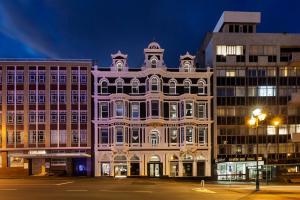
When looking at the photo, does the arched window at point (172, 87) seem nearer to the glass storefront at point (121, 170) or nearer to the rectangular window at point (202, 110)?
the rectangular window at point (202, 110)

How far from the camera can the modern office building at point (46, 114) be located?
77.6 m

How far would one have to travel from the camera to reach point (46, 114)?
78438mm

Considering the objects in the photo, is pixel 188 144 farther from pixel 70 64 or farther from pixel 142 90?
pixel 70 64

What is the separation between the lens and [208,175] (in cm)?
7894

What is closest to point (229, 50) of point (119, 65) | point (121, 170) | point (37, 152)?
point (119, 65)

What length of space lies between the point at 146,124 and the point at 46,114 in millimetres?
15814

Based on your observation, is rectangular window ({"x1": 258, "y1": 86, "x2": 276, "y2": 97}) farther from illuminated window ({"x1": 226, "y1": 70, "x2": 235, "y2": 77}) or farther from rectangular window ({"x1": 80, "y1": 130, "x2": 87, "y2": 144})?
rectangular window ({"x1": 80, "y1": 130, "x2": 87, "y2": 144})

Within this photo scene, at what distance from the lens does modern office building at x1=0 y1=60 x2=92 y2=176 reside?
77.6 m

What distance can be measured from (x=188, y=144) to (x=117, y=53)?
18.3m

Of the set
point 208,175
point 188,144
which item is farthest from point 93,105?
point 208,175

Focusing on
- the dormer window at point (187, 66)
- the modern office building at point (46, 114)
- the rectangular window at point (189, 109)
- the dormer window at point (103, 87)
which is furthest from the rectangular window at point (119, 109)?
the dormer window at point (187, 66)

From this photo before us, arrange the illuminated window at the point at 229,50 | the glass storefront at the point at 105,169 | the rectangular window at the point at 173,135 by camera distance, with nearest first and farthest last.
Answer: the glass storefront at the point at 105,169 → the rectangular window at the point at 173,135 → the illuminated window at the point at 229,50

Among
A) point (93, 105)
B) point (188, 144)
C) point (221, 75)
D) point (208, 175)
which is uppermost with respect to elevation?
point (221, 75)

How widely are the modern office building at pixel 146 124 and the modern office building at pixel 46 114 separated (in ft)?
7.59
